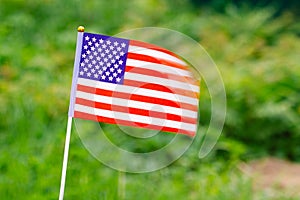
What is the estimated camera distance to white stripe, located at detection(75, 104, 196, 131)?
14.2ft

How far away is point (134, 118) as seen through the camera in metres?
4.39

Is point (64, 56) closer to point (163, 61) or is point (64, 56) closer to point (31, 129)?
point (31, 129)

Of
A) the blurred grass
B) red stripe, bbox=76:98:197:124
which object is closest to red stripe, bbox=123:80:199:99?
red stripe, bbox=76:98:197:124

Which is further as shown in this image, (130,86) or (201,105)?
(201,105)

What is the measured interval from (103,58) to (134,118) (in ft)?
1.29

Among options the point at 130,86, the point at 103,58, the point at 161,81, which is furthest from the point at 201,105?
the point at 103,58

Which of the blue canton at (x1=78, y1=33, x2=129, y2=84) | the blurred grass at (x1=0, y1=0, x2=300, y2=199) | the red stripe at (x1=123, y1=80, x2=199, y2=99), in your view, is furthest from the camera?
the blurred grass at (x1=0, y1=0, x2=300, y2=199)

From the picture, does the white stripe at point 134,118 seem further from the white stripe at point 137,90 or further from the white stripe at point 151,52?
the white stripe at point 151,52

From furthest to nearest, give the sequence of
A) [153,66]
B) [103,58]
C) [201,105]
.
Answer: [201,105] → [153,66] → [103,58]

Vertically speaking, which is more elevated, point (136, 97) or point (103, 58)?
point (103, 58)

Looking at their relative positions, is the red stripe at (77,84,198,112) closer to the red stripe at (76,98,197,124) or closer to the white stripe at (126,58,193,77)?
the red stripe at (76,98,197,124)

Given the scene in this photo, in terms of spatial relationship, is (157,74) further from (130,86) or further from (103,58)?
(103,58)

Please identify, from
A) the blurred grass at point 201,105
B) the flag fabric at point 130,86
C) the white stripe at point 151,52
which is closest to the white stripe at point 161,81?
the flag fabric at point 130,86

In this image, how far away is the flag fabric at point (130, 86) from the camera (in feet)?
14.1
